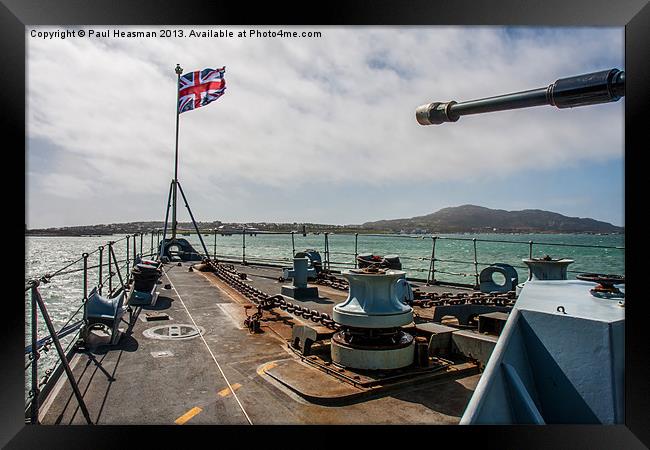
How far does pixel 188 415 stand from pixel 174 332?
2.86 m

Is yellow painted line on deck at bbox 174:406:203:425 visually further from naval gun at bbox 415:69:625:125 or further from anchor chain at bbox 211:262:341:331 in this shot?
naval gun at bbox 415:69:625:125

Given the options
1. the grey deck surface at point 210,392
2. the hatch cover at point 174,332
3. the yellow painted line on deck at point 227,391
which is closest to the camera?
the grey deck surface at point 210,392

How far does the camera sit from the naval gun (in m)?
2.43

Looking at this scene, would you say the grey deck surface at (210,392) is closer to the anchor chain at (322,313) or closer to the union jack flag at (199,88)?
the anchor chain at (322,313)

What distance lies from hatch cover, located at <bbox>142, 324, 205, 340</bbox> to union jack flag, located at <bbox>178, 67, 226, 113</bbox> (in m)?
14.1

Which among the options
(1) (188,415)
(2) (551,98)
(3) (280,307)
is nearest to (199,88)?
(3) (280,307)

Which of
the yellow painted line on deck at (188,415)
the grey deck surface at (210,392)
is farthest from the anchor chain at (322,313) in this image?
the yellow painted line on deck at (188,415)

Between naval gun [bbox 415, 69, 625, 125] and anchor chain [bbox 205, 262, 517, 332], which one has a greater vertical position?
naval gun [bbox 415, 69, 625, 125]

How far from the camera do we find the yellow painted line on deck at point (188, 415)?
12.1 ft

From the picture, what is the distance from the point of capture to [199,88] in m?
19.4

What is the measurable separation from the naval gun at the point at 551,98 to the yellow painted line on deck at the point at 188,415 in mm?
2897

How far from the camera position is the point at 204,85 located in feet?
63.4

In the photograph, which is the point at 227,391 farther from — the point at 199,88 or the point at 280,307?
the point at 199,88

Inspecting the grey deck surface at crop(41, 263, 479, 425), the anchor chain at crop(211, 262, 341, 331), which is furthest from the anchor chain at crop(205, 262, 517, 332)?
the grey deck surface at crop(41, 263, 479, 425)
